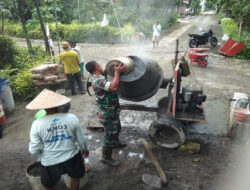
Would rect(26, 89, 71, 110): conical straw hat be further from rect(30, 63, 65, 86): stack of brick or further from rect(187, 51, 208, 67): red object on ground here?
rect(187, 51, 208, 67): red object on ground

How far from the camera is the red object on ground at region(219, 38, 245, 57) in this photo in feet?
35.7

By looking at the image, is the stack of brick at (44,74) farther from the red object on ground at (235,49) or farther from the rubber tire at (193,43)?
the rubber tire at (193,43)

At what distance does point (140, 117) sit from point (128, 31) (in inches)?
473

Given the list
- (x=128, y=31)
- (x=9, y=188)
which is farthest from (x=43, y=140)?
(x=128, y=31)

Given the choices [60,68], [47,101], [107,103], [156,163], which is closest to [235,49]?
[60,68]

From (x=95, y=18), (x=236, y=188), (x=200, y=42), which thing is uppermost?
(x=95, y=18)

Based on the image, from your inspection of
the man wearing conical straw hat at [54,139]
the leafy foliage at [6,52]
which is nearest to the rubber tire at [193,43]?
the leafy foliage at [6,52]

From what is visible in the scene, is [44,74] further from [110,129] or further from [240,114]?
[240,114]

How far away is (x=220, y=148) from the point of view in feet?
13.9

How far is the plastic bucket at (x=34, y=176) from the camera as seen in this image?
292 centimetres

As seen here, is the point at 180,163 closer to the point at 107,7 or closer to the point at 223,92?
the point at 223,92

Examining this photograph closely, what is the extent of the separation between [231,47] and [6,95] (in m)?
10.6

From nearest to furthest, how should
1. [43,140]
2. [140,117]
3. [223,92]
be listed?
[43,140] < [140,117] < [223,92]

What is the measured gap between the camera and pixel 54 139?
2477 mm
